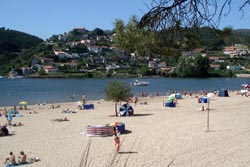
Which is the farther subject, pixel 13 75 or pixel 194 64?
pixel 13 75

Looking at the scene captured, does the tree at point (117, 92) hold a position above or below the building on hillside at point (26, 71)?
above

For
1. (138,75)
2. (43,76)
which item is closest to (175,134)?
(138,75)

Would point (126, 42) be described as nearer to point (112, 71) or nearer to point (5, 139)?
point (5, 139)

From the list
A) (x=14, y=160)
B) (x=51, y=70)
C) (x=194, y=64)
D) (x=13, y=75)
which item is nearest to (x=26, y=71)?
(x=13, y=75)

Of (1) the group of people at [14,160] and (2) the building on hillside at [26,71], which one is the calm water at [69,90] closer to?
(1) the group of people at [14,160]

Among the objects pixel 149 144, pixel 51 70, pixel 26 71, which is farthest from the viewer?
pixel 26 71

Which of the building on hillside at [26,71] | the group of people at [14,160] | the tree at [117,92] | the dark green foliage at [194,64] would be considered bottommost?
the building on hillside at [26,71]

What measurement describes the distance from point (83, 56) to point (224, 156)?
150m

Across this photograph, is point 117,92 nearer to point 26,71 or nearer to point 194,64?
point 194,64

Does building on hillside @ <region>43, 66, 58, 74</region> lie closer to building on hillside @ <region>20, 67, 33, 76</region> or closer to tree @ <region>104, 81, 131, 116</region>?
building on hillside @ <region>20, 67, 33, 76</region>

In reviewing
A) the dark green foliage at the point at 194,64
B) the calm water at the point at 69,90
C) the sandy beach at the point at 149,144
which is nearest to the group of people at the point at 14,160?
the sandy beach at the point at 149,144

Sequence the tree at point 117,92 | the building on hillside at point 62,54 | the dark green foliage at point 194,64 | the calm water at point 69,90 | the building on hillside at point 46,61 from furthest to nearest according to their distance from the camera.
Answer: the building on hillside at point 62,54 < the building on hillside at point 46,61 < the calm water at point 69,90 < the tree at point 117,92 < the dark green foliage at point 194,64

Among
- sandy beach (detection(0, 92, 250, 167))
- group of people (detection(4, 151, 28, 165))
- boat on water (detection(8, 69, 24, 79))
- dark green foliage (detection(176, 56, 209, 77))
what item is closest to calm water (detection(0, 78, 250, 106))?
dark green foliage (detection(176, 56, 209, 77))

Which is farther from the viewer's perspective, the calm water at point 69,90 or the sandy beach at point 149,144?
the calm water at point 69,90
